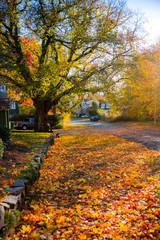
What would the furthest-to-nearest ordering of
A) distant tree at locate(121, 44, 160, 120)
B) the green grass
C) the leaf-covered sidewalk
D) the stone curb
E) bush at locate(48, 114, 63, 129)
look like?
bush at locate(48, 114, 63, 129) < distant tree at locate(121, 44, 160, 120) < the green grass < the leaf-covered sidewalk < the stone curb

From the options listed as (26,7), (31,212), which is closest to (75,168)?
(31,212)

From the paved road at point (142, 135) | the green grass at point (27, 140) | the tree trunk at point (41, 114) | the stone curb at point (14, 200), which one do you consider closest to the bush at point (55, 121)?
the paved road at point (142, 135)

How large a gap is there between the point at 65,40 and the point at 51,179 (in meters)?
10.2

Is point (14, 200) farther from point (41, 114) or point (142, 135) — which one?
point (142, 135)

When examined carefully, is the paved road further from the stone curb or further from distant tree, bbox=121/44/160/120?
the stone curb

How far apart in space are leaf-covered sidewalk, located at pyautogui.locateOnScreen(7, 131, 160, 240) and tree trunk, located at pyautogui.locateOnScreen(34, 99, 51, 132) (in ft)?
31.1

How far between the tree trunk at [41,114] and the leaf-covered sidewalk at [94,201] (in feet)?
31.1

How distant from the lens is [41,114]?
682 inches

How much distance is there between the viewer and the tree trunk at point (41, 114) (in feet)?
55.5

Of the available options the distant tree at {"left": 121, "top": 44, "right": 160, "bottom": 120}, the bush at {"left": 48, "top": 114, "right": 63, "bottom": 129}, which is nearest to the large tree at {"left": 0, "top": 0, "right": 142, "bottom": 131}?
the distant tree at {"left": 121, "top": 44, "right": 160, "bottom": 120}

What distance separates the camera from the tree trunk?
1691 centimetres

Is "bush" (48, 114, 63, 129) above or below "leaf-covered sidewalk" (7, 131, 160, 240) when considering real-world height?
above

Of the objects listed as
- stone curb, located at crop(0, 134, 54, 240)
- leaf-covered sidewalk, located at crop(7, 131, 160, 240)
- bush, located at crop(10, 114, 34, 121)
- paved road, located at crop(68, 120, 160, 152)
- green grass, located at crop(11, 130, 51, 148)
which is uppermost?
bush, located at crop(10, 114, 34, 121)

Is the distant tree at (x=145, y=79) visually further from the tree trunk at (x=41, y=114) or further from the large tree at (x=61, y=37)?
the tree trunk at (x=41, y=114)
